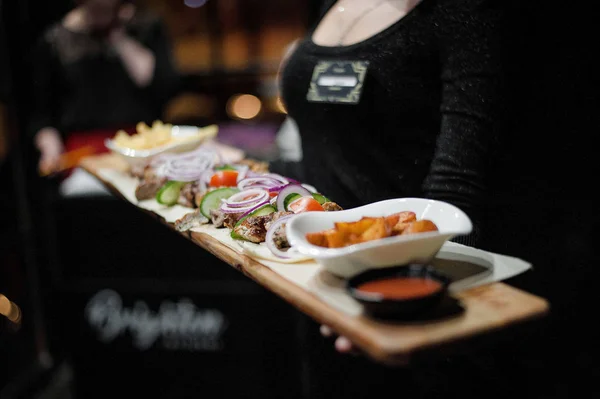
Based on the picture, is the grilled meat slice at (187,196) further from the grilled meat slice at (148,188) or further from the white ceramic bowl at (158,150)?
the white ceramic bowl at (158,150)

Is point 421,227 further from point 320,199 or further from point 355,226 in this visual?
point 320,199

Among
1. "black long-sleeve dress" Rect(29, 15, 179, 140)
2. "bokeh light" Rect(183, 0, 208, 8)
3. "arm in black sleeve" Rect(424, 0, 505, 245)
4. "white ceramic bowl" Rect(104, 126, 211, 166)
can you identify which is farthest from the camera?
"bokeh light" Rect(183, 0, 208, 8)

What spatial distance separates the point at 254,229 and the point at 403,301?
654 mm

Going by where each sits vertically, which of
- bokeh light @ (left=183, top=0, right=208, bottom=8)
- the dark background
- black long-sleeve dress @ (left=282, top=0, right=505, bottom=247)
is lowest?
the dark background

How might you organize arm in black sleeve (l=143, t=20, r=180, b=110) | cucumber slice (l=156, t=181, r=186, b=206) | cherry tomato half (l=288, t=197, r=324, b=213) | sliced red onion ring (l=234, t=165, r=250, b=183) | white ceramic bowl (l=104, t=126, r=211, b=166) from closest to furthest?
cherry tomato half (l=288, t=197, r=324, b=213) → sliced red onion ring (l=234, t=165, r=250, b=183) → cucumber slice (l=156, t=181, r=186, b=206) → white ceramic bowl (l=104, t=126, r=211, b=166) → arm in black sleeve (l=143, t=20, r=180, b=110)

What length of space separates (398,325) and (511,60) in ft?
2.63

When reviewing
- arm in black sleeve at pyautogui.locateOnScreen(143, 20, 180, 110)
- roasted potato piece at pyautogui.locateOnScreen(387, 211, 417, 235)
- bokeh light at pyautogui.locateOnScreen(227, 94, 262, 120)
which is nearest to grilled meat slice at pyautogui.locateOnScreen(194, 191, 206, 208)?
roasted potato piece at pyautogui.locateOnScreen(387, 211, 417, 235)

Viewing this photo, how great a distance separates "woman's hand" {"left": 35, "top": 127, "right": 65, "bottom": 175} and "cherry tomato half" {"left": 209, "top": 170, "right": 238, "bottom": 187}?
79.9 inches

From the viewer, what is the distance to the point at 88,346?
11.6 feet

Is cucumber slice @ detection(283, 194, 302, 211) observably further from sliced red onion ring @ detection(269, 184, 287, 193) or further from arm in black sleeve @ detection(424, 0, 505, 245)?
arm in black sleeve @ detection(424, 0, 505, 245)

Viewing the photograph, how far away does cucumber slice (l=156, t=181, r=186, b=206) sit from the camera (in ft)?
6.92

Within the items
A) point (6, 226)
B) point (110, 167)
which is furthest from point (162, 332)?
point (6, 226)

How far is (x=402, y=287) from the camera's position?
1.08 metres

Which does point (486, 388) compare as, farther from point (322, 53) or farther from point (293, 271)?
point (322, 53)
